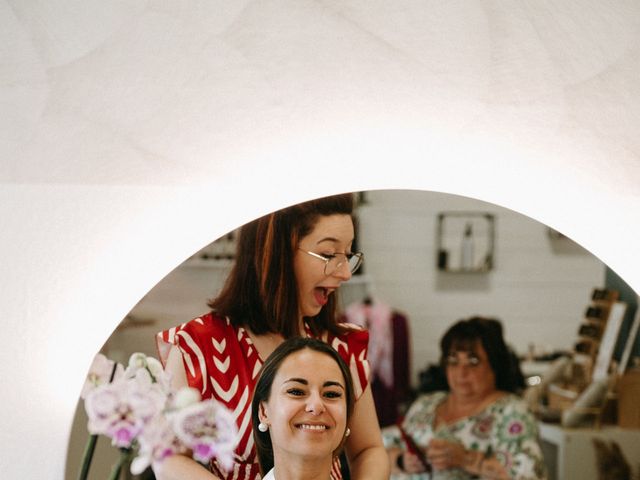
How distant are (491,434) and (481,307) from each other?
1232 millimetres

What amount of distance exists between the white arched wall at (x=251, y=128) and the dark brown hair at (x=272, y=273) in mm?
20

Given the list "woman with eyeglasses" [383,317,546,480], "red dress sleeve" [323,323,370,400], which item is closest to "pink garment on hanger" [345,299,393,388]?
"woman with eyeglasses" [383,317,546,480]

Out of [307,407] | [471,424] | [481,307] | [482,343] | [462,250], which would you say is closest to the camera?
[307,407]

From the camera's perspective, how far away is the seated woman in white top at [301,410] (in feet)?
2.58

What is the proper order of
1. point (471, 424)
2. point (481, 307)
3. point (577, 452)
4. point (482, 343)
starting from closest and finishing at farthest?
point (577, 452)
point (471, 424)
point (482, 343)
point (481, 307)

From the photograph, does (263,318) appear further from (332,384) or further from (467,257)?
(467,257)

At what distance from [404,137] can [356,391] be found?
0.28 metres

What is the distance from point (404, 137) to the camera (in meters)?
0.81

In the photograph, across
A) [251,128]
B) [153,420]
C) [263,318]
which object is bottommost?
[153,420]

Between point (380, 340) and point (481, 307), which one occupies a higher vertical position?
point (481, 307)

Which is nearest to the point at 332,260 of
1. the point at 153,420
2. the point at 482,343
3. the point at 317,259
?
the point at 317,259

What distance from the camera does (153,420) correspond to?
808 mm

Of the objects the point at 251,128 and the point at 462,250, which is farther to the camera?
the point at 462,250

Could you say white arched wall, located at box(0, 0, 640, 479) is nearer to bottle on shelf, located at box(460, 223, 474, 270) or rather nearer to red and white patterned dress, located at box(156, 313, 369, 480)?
red and white patterned dress, located at box(156, 313, 369, 480)
